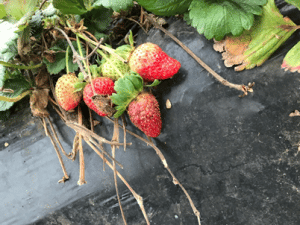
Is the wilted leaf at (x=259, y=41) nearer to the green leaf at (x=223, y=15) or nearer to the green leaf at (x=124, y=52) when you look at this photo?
the green leaf at (x=223, y=15)

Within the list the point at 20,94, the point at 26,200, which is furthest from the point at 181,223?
the point at 20,94

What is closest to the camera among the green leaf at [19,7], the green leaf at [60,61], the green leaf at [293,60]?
the green leaf at [293,60]

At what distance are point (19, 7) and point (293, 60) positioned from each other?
77 centimetres

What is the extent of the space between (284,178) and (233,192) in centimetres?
13

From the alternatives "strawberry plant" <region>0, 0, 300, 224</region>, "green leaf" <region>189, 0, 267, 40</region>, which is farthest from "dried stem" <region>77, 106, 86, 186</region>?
"green leaf" <region>189, 0, 267, 40</region>

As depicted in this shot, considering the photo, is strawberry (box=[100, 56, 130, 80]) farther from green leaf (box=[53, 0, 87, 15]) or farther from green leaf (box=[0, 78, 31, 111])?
green leaf (box=[0, 78, 31, 111])

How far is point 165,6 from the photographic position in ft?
2.17

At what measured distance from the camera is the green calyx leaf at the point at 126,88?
617 millimetres

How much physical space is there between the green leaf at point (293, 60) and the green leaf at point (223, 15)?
0.40 ft

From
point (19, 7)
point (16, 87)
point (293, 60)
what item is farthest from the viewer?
point (16, 87)

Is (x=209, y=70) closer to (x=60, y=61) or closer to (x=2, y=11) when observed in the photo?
(x=60, y=61)

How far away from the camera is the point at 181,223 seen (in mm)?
709

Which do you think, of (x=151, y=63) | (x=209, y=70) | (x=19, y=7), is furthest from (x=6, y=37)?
(x=209, y=70)

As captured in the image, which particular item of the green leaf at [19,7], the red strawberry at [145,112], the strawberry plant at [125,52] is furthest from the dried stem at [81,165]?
the green leaf at [19,7]
